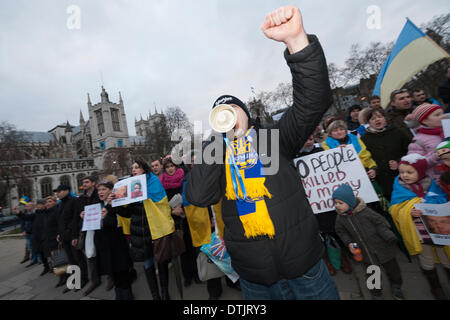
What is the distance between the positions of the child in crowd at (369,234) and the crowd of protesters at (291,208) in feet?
0.04

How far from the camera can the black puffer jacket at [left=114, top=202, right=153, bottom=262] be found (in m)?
2.88

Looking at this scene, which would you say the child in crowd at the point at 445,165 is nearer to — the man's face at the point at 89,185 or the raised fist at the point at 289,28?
the raised fist at the point at 289,28

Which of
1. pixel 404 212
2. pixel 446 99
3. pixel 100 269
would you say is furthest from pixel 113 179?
pixel 446 99

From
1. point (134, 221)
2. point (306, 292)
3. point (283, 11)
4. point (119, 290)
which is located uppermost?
point (283, 11)

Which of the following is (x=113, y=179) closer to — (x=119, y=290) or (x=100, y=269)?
(x=100, y=269)

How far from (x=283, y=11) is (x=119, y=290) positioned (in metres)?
4.13

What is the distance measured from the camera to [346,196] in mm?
2438

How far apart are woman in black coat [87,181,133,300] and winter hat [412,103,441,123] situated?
4312 mm

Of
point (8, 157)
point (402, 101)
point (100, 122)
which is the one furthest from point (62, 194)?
point (100, 122)

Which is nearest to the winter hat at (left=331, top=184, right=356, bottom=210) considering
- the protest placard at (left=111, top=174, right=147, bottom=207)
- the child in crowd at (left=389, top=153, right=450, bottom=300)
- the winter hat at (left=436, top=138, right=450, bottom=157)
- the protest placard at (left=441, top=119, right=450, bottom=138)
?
the child in crowd at (left=389, top=153, right=450, bottom=300)

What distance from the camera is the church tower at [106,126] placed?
183ft

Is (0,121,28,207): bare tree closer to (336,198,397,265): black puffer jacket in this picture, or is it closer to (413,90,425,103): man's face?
(336,198,397,265): black puffer jacket

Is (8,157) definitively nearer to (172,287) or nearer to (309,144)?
(172,287)

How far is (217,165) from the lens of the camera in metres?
1.41
